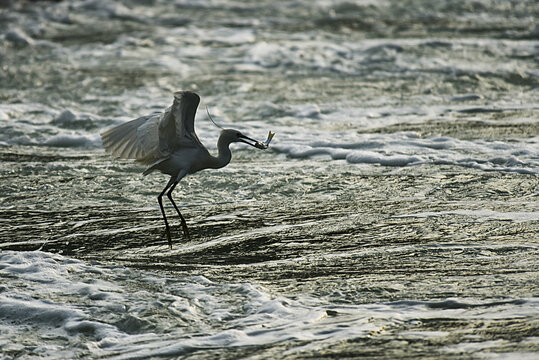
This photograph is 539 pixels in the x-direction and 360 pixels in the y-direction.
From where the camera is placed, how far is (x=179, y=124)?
565 cm

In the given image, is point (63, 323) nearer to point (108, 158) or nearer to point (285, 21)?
point (108, 158)

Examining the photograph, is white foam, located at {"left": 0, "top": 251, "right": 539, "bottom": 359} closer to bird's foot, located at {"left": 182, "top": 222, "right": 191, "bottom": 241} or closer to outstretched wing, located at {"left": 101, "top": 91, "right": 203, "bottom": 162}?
bird's foot, located at {"left": 182, "top": 222, "right": 191, "bottom": 241}

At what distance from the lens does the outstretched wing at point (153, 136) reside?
5672 millimetres

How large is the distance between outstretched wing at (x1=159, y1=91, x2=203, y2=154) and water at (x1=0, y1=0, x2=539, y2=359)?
25.7 inches

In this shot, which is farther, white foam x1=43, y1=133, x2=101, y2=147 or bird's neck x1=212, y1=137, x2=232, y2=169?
white foam x1=43, y1=133, x2=101, y2=147

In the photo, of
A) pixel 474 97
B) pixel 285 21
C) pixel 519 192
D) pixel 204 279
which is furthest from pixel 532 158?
pixel 285 21

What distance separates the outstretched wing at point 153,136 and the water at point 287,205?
57cm

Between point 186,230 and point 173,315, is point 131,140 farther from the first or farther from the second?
point 173,315

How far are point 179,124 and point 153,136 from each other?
0.31 metres

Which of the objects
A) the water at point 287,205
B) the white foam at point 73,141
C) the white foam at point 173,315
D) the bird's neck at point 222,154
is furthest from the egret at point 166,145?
the white foam at point 73,141

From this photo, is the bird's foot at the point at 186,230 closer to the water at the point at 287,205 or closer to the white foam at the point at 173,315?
the water at the point at 287,205

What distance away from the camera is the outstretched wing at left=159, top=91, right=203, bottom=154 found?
5.38 m

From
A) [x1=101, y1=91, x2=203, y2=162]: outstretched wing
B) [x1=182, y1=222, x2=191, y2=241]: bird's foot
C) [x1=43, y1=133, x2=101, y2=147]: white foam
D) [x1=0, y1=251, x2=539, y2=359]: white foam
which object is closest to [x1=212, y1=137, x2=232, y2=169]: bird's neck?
[x1=101, y1=91, x2=203, y2=162]: outstretched wing

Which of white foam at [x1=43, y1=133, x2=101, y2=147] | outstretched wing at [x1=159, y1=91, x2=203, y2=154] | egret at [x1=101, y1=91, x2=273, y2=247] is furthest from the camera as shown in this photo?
white foam at [x1=43, y1=133, x2=101, y2=147]
